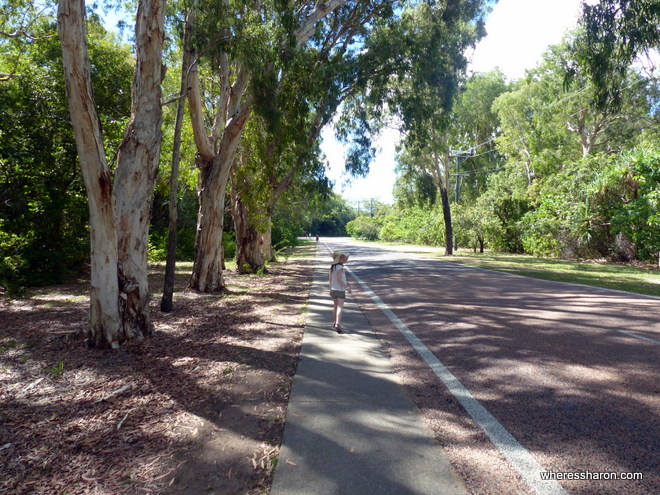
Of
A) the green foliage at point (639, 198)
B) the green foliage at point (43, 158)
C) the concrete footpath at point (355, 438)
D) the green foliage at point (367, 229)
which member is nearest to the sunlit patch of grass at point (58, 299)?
the green foliage at point (43, 158)

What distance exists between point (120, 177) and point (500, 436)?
5884 millimetres

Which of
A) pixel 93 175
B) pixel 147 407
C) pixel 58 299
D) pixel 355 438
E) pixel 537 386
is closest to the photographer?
pixel 355 438

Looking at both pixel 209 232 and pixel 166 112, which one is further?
pixel 166 112

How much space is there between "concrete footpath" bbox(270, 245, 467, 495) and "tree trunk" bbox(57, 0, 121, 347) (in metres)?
2.86

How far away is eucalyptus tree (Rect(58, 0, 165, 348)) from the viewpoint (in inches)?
205

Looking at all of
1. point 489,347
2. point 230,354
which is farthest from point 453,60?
point 230,354

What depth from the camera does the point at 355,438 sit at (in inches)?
128

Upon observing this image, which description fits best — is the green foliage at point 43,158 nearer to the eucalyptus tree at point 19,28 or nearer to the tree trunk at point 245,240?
the eucalyptus tree at point 19,28

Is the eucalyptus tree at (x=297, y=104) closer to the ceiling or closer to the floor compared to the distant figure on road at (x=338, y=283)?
closer to the ceiling

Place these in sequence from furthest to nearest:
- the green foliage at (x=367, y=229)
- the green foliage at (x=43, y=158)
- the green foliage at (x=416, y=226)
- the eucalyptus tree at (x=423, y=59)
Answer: the green foliage at (x=367, y=229) → the green foliage at (x=416, y=226) → the eucalyptus tree at (x=423, y=59) → the green foliage at (x=43, y=158)

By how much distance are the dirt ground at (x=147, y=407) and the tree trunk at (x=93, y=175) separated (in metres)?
0.53

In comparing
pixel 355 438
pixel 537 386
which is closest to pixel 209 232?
pixel 355 438

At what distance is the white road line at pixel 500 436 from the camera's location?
8.66 ft

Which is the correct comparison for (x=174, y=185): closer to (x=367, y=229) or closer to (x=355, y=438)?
(x=355, y=438)
